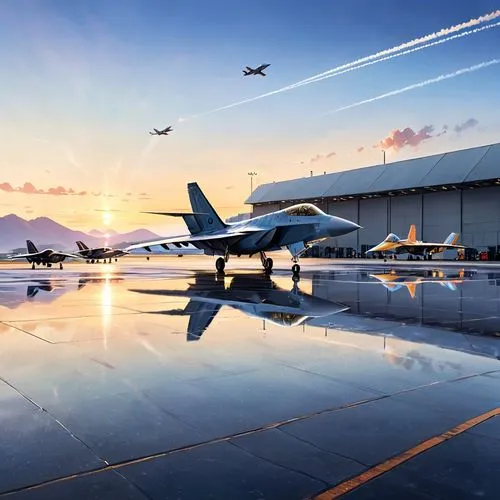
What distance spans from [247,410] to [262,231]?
907 inches

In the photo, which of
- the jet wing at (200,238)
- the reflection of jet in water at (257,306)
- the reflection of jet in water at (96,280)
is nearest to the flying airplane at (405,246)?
the jet wing at (200,238)

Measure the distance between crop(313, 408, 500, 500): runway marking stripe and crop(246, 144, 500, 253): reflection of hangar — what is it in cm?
6526

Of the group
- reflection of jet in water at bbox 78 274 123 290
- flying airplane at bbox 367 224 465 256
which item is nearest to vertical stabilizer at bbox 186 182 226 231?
reflection of jet in water at bbox 78 274 123 290

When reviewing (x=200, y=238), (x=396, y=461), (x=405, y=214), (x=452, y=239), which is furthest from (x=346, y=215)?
(x=396, y=461)

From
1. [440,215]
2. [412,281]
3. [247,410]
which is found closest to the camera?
[247,410]

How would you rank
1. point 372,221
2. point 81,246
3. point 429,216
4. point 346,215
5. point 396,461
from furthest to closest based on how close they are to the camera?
point 346,215 < point 372,221 < point 429,216 < point 81,246 < point 396,461

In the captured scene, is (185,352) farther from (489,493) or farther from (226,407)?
(489,493)

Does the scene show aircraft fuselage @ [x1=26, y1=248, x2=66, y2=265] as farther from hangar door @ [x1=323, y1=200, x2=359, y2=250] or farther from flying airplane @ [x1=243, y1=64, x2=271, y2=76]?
hangar door @ [x1=323, y1=200, x2=359, y2=250]

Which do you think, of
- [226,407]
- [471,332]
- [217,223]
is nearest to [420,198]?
[217,223]

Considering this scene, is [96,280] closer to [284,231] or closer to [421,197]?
[284,231]

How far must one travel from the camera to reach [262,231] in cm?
2734

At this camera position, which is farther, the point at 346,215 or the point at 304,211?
the point at 346,215

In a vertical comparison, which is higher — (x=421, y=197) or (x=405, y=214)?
(x=421, y=197)

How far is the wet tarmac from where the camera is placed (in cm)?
312
